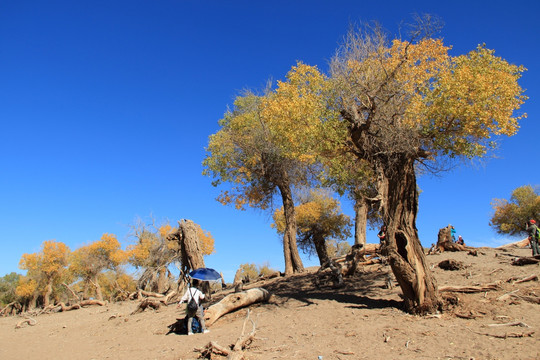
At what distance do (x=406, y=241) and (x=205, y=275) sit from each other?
585 centimetres

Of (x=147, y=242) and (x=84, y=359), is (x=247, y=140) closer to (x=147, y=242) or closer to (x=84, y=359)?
(x=84, y=359)

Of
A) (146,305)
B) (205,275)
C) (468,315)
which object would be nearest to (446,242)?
(468,315)

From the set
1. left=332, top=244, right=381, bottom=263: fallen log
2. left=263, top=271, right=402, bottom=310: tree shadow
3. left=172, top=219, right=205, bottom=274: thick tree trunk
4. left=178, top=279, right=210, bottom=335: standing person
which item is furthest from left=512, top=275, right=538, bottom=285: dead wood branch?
left=172, top=219, right=205, bottom=274: thick tree trunk

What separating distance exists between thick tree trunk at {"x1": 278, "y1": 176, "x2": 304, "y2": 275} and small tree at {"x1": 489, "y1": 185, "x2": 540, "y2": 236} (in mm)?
32021

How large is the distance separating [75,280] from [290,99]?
44.1 meters

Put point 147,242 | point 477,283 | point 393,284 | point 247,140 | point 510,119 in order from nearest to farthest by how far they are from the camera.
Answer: point 510,119 < point 477,283 < point 393,284 < point 247,140 < point 147,242

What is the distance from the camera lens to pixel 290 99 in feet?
53.9

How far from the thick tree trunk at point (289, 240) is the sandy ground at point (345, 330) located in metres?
4.30

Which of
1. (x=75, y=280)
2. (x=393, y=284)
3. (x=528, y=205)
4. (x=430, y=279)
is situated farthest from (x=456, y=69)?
(x=75, y=280)

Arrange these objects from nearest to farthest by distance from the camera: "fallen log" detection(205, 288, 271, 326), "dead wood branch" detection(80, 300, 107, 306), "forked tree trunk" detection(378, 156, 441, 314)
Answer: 1. "forked tree trunk" detection(378, 156, 441, 314)
2. "fallen log" detection(205, 288, 271, 326)
3. "dead wood branch" detection(80, 300, 107, 306)

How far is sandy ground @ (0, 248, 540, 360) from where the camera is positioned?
22.8 feet

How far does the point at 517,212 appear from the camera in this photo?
3919 centimetres

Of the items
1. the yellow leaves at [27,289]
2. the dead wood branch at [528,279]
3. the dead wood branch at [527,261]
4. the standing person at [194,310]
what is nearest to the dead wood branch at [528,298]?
the dead wood branch at [528,279]

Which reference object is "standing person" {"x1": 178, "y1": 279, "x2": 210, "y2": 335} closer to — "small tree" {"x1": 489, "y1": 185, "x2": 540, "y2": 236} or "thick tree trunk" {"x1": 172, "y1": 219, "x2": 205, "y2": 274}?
"thick tree trunk" {"x1": 172, "y1": 219, "x2": 205, "y2": 274}
